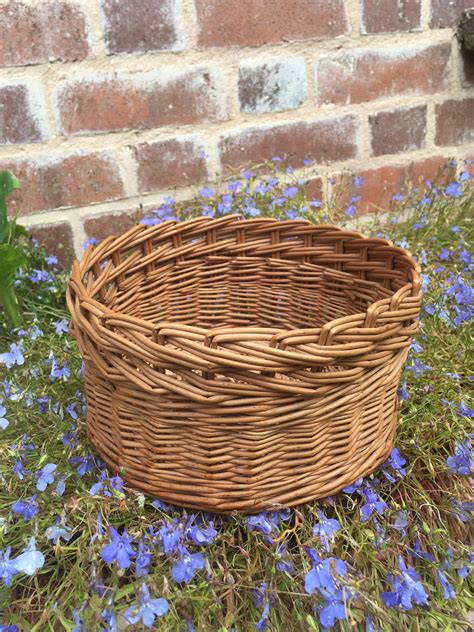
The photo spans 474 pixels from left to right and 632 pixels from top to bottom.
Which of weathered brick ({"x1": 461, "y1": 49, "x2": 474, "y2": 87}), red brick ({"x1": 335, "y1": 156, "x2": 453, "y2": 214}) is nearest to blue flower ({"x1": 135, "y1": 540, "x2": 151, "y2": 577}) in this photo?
red brick ({"x1": 335, "y1": 156, "x2": 453, "y2": 214})

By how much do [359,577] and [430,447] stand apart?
28 cm

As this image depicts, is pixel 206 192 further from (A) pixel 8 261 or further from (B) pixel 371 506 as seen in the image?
(B) pixel 371 506

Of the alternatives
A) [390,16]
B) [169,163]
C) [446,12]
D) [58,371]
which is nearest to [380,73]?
[390,16]

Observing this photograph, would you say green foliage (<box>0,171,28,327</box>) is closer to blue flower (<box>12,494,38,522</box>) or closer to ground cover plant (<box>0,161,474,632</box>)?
ground cover plant (<box>0,161,474,632</box>)

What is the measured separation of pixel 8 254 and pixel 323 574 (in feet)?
2.45

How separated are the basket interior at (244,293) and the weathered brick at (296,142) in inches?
15.8

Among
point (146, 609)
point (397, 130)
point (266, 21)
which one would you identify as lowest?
point (146, 609)

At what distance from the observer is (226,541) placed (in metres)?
0.80

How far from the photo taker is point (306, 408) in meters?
0.72

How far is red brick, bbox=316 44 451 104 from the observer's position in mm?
1510

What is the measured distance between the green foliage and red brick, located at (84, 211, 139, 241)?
17cm

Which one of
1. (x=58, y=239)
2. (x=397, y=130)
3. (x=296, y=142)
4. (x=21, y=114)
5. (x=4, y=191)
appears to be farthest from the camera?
(x=397, y=130)

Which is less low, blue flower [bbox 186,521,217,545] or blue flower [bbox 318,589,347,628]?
blue flower [bbox 186,521,217,545]

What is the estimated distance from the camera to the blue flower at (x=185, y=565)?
28.3 inches
